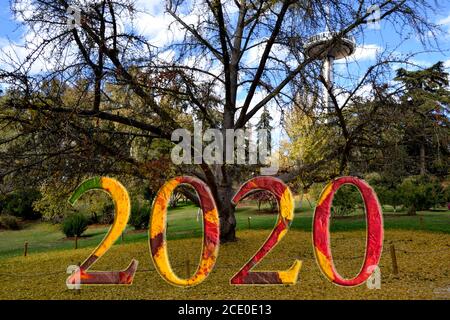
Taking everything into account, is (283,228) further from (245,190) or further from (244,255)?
(244,255)

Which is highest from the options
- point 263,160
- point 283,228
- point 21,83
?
point 21,83

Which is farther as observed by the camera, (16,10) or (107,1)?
(107,1)

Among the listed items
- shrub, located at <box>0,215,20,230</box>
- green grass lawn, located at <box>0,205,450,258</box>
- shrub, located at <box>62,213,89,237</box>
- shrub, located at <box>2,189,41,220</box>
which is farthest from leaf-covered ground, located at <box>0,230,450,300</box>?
shrub, located at <box>2,189,41,220</box>

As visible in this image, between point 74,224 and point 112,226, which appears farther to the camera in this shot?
point 74,224

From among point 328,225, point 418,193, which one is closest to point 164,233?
point 328,225

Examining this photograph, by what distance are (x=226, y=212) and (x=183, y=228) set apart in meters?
8.90

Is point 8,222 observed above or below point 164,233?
below

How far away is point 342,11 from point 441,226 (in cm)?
1052

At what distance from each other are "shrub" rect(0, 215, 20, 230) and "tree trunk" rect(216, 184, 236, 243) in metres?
19.4

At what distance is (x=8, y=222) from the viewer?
2441 cm

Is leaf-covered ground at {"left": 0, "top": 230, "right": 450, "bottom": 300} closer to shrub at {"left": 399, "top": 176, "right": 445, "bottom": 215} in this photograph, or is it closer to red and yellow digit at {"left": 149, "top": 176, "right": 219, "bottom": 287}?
red and yellow digit at {"left": 149, "top": 176, "right": 219, "bottom": 287}

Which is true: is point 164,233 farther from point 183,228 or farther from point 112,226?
point 183,228

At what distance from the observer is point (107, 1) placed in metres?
7.77
